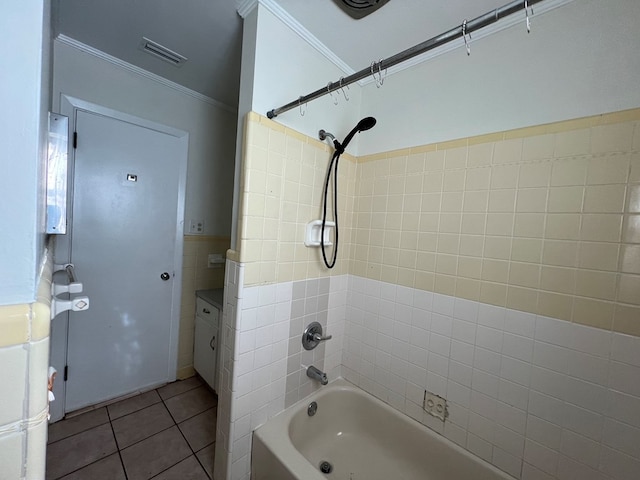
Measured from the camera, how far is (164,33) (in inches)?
54.1

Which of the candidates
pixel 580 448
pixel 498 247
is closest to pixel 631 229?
pixel 498 247

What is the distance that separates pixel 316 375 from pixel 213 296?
105cm

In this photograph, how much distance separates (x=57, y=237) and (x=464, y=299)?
93.3 inches

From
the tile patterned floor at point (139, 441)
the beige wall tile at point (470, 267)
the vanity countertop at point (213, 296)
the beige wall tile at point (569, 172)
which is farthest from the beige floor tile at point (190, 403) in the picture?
the beige wall tile at point (569, 172)

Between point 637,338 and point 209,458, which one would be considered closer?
point 637,338

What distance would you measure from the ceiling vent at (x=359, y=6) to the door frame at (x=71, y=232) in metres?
1.47

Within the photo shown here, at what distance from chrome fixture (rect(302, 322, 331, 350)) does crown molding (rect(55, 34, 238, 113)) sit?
2.00m

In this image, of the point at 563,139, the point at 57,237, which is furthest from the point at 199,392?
the point at 563,139

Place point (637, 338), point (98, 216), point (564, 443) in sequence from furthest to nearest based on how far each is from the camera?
point (98, 216) → point (564, 443) → point (637, 338)

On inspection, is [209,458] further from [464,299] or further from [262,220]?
[464,299]

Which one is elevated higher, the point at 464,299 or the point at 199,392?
the point at 464,299

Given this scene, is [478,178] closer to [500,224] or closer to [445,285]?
[500,224]

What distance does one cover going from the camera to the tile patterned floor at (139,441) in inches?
50.4

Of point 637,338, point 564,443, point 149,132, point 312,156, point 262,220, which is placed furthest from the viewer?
point 149,132
